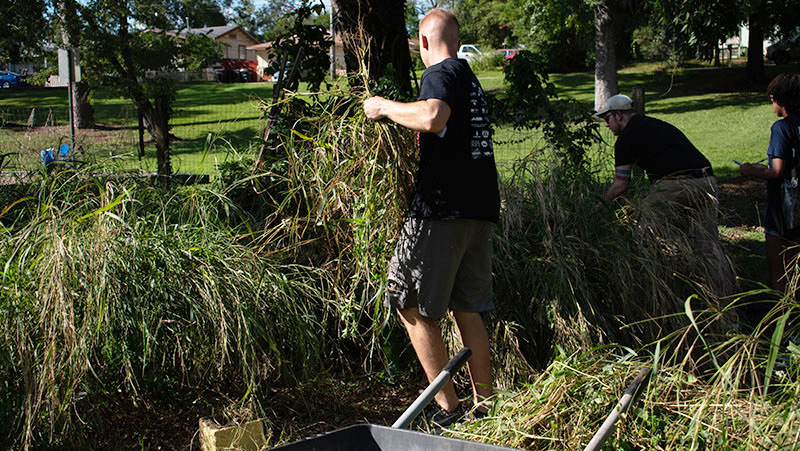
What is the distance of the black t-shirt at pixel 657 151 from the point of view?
500cm

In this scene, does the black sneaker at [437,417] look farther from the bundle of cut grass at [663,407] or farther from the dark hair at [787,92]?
the dark hair at [787,92]

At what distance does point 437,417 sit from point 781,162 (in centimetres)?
288

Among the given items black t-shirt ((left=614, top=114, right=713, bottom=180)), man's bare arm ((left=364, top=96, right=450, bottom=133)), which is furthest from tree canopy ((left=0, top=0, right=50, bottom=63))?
man's bare arm ((left=364, top=96, right=450, bottom=133))

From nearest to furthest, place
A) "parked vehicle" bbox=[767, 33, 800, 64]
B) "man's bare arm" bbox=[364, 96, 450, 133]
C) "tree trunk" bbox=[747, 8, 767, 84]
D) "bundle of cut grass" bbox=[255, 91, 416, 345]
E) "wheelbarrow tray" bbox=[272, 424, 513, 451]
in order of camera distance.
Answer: "wheelbarrow tray" bbox=[272, 424, 513, 451], "man's bare arm" bbox=[364, 96, 450, 133], "bundle of cut grass" bbox=[255, 91, 416, 345], "tree trunk" bbox=[747, 8, 767, 84], "parked vehicle" bbox=[767, 33, 800, 64]

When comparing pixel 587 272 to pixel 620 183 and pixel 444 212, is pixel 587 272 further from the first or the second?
pixel 444 212

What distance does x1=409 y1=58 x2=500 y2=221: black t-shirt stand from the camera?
132 inches

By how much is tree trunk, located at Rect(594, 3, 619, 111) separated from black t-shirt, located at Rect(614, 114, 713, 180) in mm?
16212

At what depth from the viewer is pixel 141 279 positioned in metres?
3.43

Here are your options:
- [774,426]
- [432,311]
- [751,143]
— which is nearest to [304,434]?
[432,311]

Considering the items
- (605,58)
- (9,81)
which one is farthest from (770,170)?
(9,81)

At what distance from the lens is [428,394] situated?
2.65 m

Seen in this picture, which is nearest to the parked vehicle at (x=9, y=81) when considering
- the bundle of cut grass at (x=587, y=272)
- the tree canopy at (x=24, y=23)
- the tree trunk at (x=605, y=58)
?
the tree canopy at (x=24, y=23)

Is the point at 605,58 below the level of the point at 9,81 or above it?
below

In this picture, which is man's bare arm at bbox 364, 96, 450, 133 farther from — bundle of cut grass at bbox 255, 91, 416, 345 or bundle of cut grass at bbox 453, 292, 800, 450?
bundle of cut grass at bbox 453, 292, 800, 450
